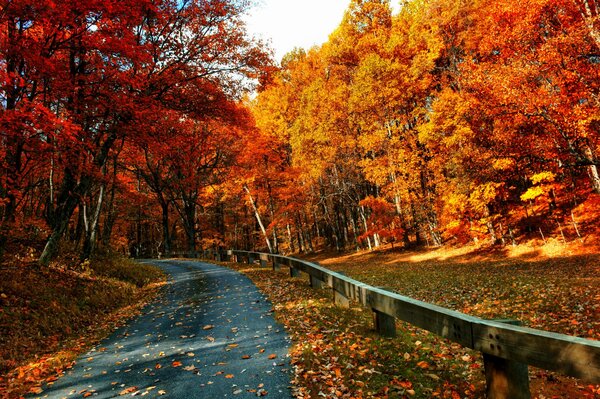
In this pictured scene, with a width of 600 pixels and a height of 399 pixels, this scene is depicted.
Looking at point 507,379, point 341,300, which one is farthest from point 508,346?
point 341,300

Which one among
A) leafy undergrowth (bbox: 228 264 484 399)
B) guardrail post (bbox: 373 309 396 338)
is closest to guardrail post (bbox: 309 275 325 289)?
leafy undergrowth (bbox: 228 264 484 399)

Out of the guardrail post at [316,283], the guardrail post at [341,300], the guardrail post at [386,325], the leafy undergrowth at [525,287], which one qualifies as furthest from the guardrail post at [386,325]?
the guardrail post at [316,283]

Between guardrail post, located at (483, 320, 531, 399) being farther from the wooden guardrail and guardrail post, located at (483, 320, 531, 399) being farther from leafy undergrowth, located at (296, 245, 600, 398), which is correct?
leafy undergrowth, located at (296, 245, 600, 398)

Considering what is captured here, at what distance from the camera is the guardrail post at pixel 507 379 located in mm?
3416

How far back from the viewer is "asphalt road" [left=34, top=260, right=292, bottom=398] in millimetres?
4848

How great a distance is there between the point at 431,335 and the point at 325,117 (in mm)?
23179

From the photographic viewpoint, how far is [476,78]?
18.0 metres

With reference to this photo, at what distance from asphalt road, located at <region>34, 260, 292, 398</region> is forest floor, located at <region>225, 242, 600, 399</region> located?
1.58 feet

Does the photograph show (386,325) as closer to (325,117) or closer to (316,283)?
(316,283)

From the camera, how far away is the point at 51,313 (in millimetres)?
9203

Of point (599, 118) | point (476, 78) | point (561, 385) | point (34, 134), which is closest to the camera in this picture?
point (561, 385)

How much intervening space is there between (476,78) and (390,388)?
1774 centimetres

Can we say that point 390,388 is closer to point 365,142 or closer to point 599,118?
point 599,118

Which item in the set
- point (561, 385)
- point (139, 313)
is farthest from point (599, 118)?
point (139, 313)
